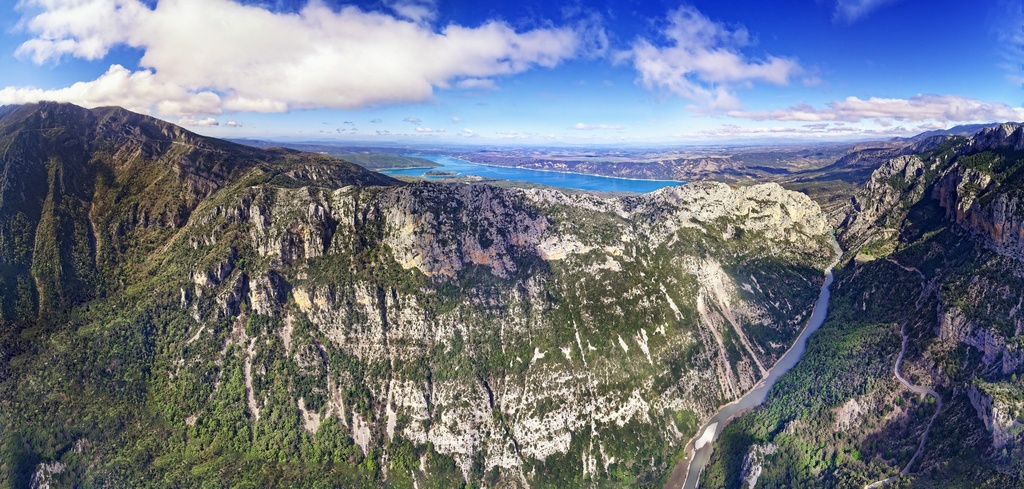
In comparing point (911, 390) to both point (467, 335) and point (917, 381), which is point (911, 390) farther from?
point (467, 335)

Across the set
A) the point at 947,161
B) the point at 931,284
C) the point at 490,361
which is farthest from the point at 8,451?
the point at 947,161

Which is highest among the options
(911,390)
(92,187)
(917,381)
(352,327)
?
(92,187)

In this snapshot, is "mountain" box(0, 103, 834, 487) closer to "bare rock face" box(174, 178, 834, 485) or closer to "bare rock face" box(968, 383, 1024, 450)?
"bare rock face" box(174, 178, 834, 485)

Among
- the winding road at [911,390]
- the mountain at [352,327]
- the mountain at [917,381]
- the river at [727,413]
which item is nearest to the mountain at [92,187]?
the mountain at [352,327]

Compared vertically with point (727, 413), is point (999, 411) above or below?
above

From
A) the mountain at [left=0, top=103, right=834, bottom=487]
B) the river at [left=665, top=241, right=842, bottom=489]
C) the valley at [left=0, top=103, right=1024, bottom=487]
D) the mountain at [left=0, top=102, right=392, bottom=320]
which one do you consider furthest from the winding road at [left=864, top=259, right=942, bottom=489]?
the mountain at [left=0, top=102, right=392, bottom=320]

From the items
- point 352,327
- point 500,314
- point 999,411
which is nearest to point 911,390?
point 999,411
